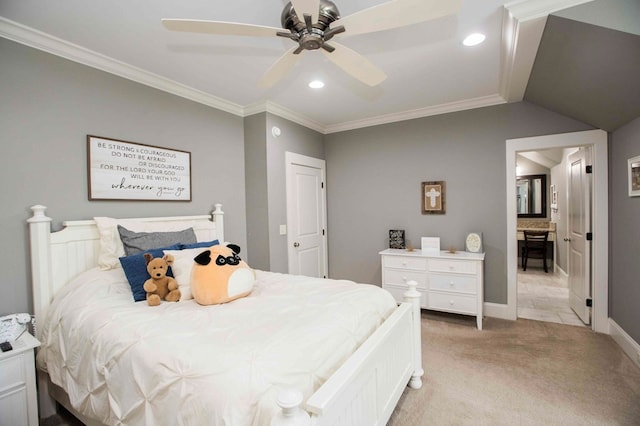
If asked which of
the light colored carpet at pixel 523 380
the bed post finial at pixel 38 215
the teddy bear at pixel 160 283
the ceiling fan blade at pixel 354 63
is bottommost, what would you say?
the light colored carpet at pixel 523 380

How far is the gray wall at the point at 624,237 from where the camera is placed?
235cm

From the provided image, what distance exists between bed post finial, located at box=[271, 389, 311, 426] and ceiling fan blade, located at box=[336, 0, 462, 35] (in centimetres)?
152

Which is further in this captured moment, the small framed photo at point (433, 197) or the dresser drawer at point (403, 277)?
the small framed photo at point (433, 197)

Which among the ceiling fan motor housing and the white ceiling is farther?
the white ceiling

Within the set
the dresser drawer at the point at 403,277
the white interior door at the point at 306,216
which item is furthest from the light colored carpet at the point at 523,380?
the white interior door at the point at 306,216

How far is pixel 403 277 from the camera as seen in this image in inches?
137

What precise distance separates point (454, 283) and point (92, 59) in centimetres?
378

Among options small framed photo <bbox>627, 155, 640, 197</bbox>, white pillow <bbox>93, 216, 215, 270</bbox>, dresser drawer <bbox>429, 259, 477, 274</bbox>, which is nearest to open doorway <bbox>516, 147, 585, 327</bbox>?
dresser drawer <bbox>429, 259, 477, 274</bbox>

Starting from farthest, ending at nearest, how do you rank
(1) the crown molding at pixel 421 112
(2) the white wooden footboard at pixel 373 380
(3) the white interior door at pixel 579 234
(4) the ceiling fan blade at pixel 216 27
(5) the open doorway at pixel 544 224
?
(5) the open doorway at pixel 544 224
(1) the crown molding at pixel 421 112
(3) the white interior door at pixel 579 234
(4) the ceiling fan blade at pixel 216 27
(2) the white wooden footboard at pixel 373 380

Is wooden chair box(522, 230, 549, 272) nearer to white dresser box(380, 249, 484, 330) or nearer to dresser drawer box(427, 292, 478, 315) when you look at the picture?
white dresser box(380, 249, 484, 330)

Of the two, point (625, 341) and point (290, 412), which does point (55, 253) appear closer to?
point (290, 412)

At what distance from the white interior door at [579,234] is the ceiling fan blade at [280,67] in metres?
3.15

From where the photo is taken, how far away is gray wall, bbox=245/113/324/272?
340cm

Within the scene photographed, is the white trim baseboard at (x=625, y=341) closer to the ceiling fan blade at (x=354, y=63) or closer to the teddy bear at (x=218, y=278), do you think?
the ceiling fan blade at (x=354, y=63)
